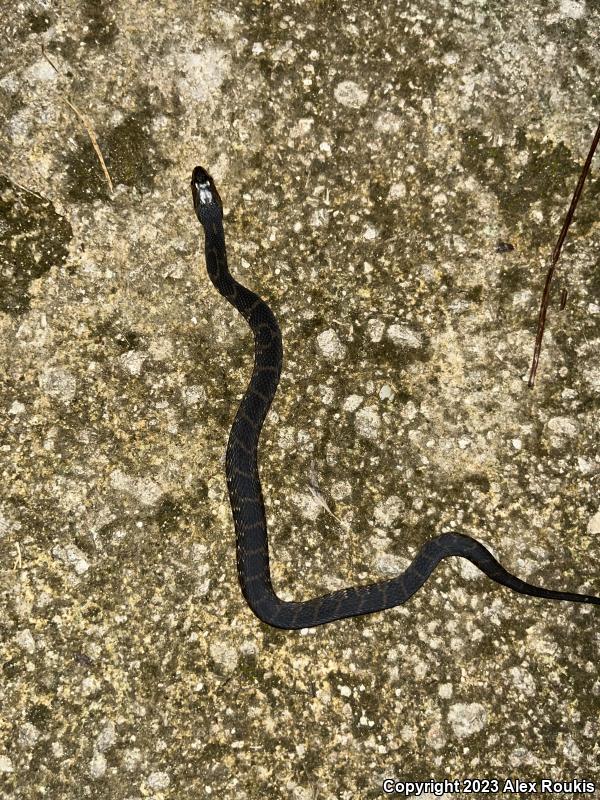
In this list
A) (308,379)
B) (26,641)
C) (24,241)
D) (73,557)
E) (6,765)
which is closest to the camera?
(6,765)

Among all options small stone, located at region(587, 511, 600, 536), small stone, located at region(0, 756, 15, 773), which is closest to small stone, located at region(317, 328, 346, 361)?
small stone, located at region(587, 511, 600, 536)

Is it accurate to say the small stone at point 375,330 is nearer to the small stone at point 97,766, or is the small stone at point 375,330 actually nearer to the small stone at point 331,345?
the small stone at point 331,345

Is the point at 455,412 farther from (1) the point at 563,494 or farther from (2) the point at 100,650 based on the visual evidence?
(2) the point at 100,650

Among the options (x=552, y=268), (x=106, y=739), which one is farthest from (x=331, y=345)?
(x=106, y=739)

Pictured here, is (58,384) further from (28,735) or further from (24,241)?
(28,735)

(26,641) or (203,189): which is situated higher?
(203,189)

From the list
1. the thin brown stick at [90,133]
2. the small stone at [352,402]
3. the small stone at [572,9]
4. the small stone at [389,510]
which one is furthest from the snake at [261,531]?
the small stone at [572,9]

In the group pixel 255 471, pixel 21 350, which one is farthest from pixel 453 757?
pixel 21 350
